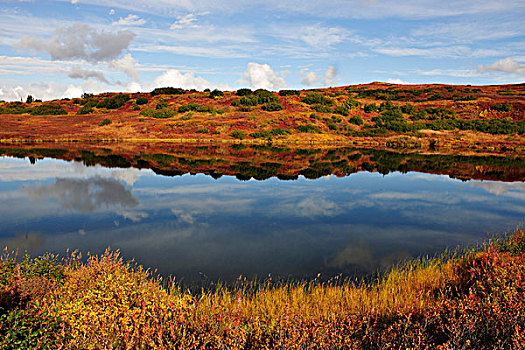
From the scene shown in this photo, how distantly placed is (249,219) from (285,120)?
50.1 m

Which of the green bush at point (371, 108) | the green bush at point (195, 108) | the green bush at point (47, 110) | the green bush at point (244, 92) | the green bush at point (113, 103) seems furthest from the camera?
the green bush at point (244, 92)

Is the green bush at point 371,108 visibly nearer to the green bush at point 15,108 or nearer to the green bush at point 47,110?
the green bush at point 47,110

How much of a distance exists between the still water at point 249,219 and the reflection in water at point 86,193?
51mm

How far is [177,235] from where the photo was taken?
11.1 m

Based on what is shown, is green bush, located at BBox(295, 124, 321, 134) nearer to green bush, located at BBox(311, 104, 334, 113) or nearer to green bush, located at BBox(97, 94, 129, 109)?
green bush, located at BBox(311, 104, 334, 113)

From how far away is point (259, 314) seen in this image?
5.88 meters

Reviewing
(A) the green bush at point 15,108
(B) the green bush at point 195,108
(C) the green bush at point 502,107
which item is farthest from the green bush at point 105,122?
(C) the green bush at point 502,107

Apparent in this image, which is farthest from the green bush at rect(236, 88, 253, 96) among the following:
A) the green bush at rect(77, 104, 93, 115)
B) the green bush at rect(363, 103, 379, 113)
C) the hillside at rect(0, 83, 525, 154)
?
the green bush at rect(77, 104, 93, 115)

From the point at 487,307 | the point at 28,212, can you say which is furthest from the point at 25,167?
the point at 487,307

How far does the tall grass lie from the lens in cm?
443

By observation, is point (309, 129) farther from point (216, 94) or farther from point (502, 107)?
point (502, 107)

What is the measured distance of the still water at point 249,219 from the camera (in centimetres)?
927

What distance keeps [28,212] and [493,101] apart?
84.5 meters

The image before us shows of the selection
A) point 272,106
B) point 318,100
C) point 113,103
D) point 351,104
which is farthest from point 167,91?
point 351,104
